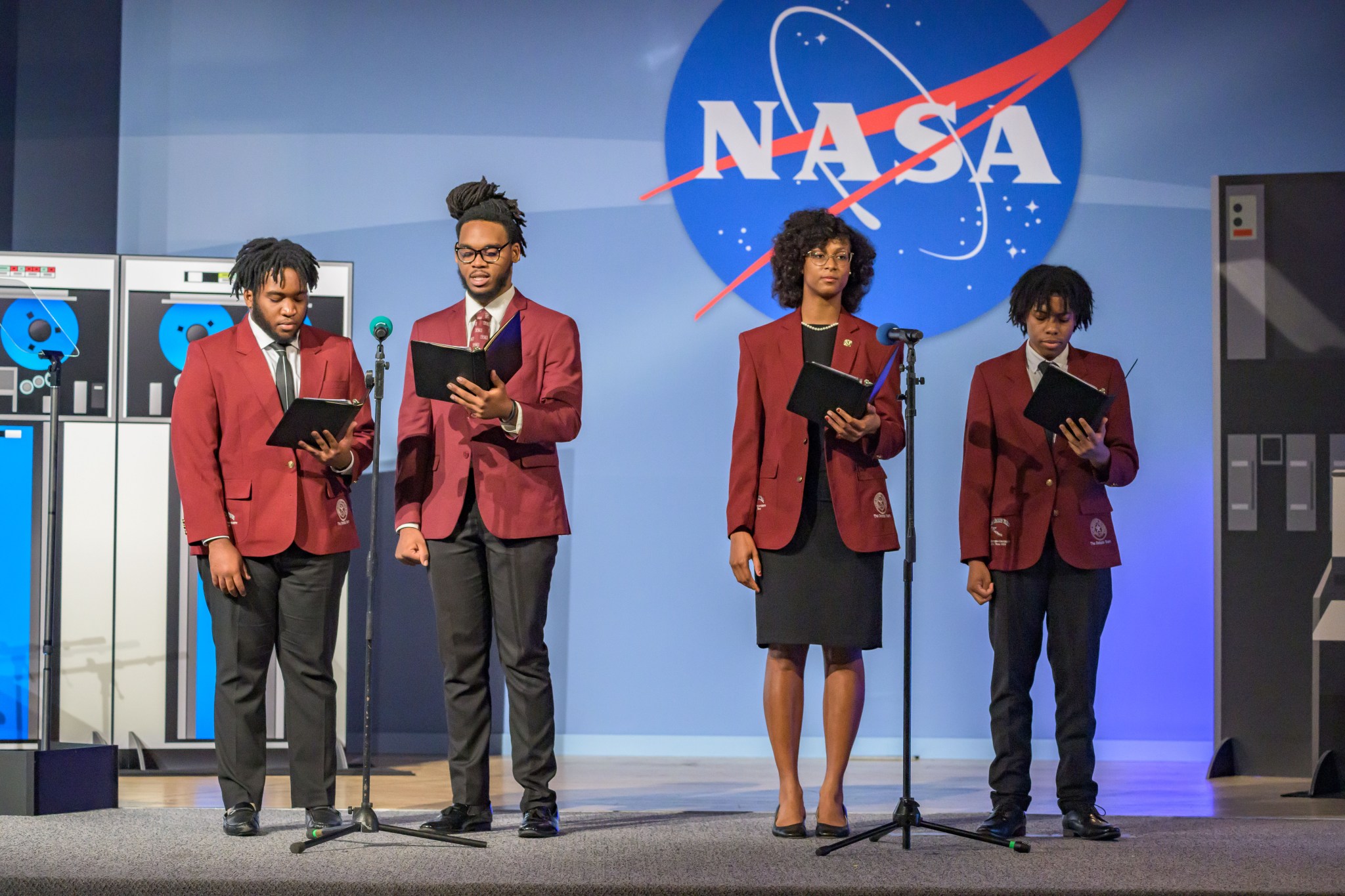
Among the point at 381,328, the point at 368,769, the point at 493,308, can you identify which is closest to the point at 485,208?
the point at 493,308

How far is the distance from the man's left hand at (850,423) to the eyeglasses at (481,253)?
34.7 inches

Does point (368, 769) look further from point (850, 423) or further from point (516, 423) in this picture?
point (850, 423)

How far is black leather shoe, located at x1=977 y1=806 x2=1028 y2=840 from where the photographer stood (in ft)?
9.96

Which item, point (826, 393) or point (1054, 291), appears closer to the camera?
point (826, 393)

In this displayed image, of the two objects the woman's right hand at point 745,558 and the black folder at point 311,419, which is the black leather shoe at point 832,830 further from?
the black folder at point 311,419

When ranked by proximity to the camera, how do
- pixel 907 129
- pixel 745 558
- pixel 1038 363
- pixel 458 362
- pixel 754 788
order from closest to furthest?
pixel 458 362 < pixel 745 558 < pixel 1038 363 < pixel 754 788 < pixel 907 129

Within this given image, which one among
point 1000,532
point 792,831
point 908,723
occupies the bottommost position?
point 792,831

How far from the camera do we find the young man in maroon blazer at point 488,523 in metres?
3.05

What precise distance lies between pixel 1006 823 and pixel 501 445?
4.94 feet

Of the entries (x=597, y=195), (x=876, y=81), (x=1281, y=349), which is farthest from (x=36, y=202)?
(x=1281, y=349)

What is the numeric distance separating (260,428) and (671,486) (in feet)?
7.42

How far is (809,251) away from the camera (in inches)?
125

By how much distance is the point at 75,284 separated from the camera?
4434 mm

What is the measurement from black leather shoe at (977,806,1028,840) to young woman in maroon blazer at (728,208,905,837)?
13.3 inches
